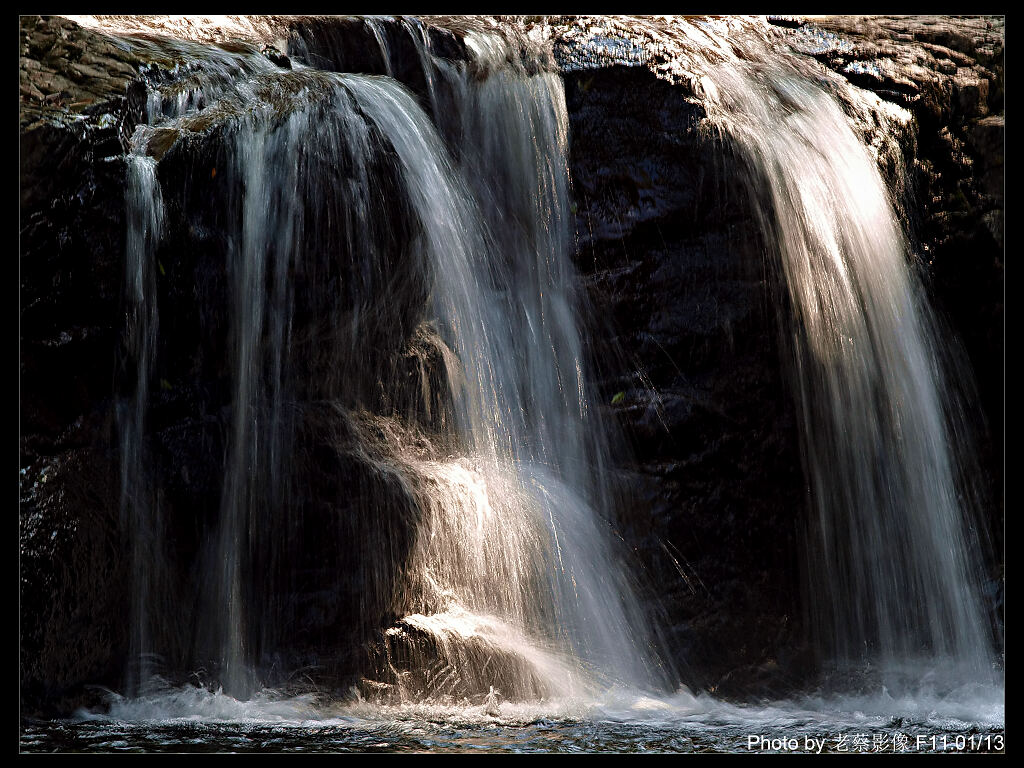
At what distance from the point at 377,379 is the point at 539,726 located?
2.02 meters

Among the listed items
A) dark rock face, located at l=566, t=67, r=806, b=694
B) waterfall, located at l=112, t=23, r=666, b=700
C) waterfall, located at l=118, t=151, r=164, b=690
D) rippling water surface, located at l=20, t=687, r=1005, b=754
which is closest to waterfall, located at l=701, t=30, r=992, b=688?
dark rock face, located at l=566, t=67, r=806, b=694

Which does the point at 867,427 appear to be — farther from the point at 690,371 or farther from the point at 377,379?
the point at 377,379

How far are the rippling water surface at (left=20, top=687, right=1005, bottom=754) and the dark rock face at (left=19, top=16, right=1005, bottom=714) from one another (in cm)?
21

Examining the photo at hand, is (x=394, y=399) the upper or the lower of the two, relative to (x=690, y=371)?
lower

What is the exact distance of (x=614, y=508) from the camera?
5105 millimetres

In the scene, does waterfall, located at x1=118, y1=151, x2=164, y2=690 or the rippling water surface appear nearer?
the rippling water surface

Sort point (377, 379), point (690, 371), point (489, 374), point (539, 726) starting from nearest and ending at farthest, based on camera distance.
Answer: point (539, 726) < point (377, 379) < point (489, 374) < point (690, 371)

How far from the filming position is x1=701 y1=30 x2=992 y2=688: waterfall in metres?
5.07

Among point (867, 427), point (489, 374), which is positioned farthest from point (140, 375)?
point (867, 427)

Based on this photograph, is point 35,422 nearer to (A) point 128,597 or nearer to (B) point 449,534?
(A) point 128,597

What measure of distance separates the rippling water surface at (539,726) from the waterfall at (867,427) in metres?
0.43

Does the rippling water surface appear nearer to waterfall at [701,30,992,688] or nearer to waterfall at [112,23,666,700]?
waterfall at [112,23,666,700]

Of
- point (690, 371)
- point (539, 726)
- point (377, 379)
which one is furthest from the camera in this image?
point (690, 371)

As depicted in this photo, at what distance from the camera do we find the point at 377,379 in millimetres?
4953
